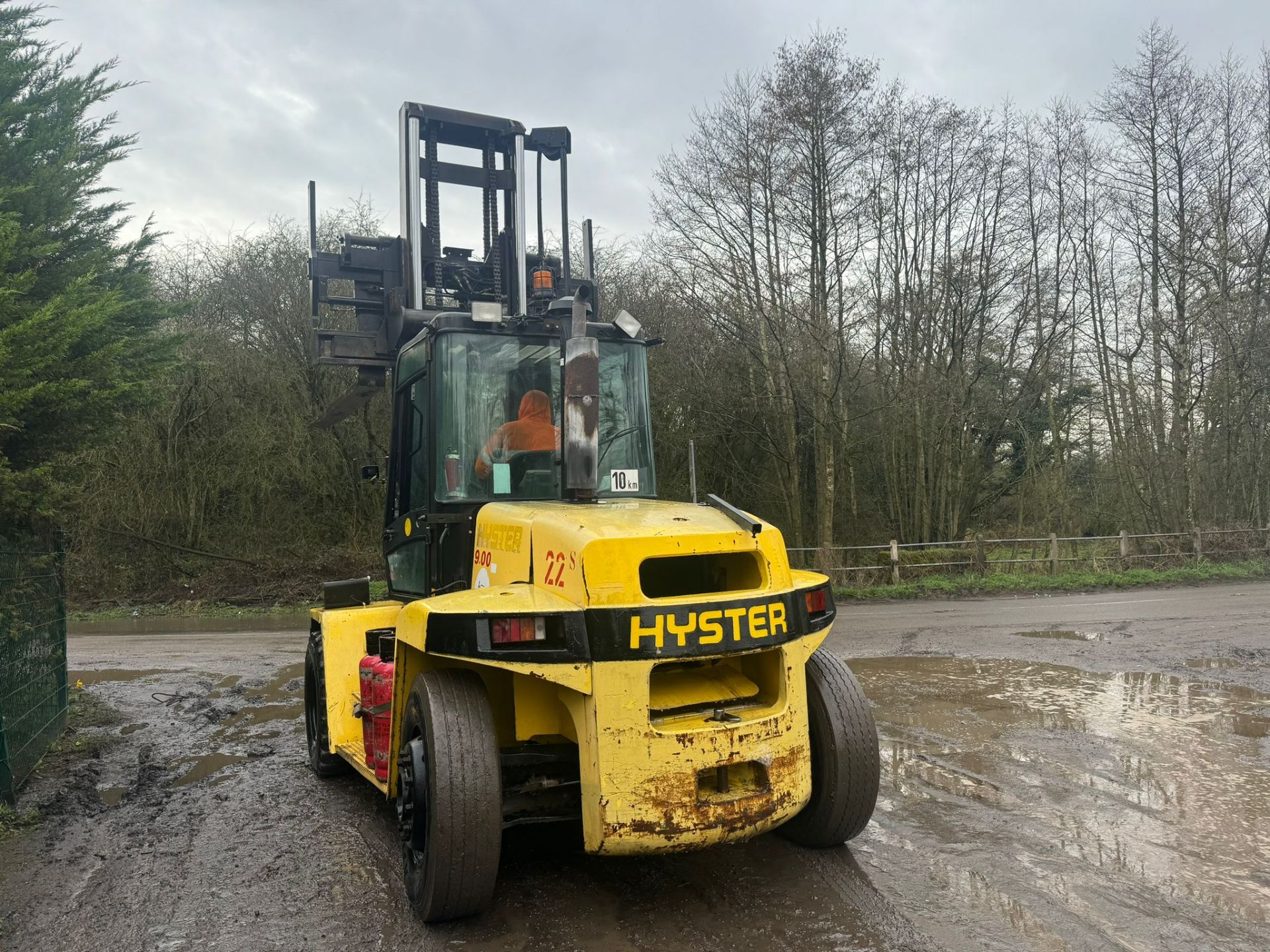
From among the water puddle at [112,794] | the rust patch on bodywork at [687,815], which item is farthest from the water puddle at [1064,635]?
the water puddle at [112,794]

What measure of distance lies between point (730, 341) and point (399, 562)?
16282 mm

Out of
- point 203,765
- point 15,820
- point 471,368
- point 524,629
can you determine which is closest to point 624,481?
point 471,368

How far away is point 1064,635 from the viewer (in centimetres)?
1194

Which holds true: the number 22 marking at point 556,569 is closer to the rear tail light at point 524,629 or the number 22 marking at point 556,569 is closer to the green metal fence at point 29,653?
the rear tail light at point 524,629

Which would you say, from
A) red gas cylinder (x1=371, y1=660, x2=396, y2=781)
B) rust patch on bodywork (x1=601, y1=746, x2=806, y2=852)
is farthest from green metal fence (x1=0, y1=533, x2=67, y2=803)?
rust patch on bodywork (x1=601, y1=746, x2=806, y2=852)

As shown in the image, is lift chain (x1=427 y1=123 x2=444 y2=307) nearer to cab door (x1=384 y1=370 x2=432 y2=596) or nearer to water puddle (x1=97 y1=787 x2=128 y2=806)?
cab door (x1=384 y1=370 x2=432 y2=596)

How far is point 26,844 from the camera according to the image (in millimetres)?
4977

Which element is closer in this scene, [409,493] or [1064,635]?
[409,493]

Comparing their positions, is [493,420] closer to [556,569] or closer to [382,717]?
[556,569]

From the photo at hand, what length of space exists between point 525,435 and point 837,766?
231 centimetres

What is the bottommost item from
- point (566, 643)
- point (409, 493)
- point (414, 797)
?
point (414, 797)

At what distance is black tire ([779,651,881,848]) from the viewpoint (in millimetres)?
4227

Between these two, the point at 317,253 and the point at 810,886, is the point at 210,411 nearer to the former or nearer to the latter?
the point at 317,253

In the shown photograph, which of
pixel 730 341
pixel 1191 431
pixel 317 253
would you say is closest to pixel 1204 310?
pixel 1191 431
